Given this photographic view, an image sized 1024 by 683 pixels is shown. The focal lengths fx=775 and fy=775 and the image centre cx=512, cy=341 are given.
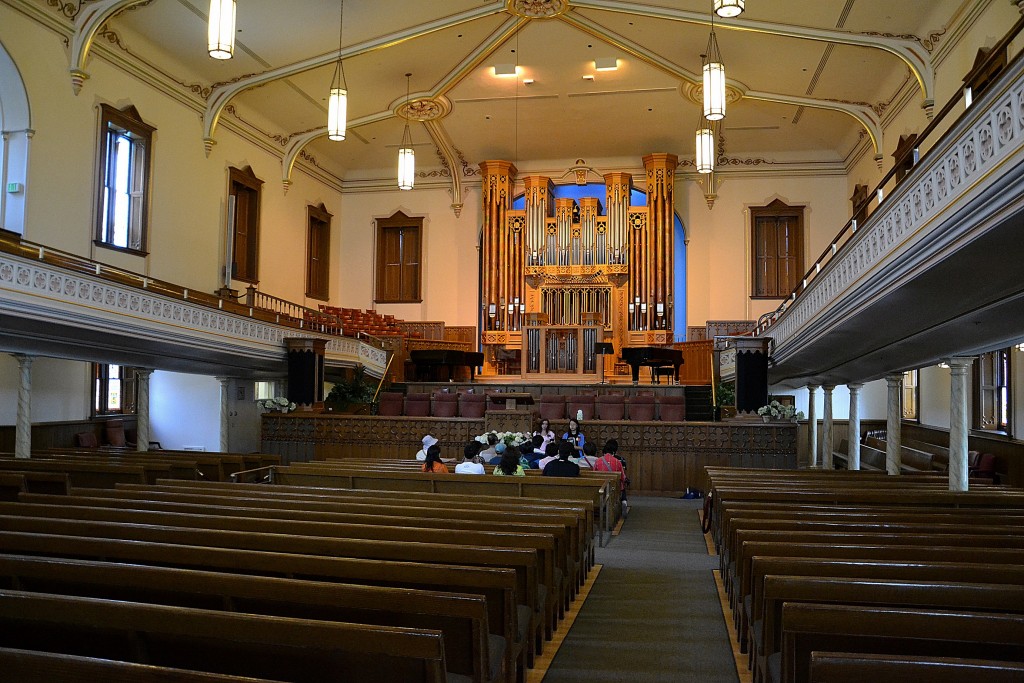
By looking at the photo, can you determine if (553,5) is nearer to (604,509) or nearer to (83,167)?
(83,167)

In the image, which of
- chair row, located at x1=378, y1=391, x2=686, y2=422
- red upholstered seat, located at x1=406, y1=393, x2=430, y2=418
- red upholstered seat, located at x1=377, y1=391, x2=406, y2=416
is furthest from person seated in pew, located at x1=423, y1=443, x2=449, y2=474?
red upholstered seat, located at x1=377, y1=391, x2=406, y2=416

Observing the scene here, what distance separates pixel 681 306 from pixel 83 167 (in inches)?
570

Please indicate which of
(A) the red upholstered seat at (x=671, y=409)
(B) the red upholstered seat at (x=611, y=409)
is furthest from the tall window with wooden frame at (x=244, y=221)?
(A) the red upholstered seat at (x=671, y=409)

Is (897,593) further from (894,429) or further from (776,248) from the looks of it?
(776,248)

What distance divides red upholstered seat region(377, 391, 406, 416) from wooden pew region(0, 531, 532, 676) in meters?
11.6

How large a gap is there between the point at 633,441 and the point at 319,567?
997cm

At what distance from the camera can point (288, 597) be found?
→ 2525 mm

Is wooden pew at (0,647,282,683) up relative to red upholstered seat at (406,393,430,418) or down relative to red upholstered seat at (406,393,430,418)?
down

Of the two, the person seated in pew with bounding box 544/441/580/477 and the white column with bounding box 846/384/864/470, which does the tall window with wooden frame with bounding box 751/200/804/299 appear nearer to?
the white column with bounding box 846/384/864/470

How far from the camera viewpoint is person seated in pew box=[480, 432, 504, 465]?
966 cm

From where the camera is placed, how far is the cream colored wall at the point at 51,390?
1162cm

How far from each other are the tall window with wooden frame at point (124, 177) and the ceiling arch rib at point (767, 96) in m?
8.68

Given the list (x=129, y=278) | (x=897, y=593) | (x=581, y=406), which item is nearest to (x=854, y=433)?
(x=581, y=406)

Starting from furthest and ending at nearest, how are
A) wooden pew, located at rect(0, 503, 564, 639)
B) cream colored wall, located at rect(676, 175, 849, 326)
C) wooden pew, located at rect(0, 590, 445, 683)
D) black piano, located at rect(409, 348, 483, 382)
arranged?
1. cream colored wall, located at rect(676, 175, 849, 326)
2. black piano, located at rect(409, 348, 483, 382)
3. wooden pew, located at rect(0, 503, 564, 639)
4. wooden pew, located at rect(0, 590, 445, 683)
